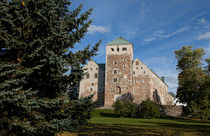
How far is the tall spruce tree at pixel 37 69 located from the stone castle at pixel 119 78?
3198cm

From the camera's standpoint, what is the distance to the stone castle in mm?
38125

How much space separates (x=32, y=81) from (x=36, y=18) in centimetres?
223

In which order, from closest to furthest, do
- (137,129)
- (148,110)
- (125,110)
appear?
(137,129), (148,110), (125,110)

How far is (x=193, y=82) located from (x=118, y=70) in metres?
15.8

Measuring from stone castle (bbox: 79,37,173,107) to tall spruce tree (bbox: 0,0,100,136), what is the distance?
3198cm

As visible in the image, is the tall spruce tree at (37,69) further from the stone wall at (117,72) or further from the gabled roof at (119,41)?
the gabled roof at (119,41)

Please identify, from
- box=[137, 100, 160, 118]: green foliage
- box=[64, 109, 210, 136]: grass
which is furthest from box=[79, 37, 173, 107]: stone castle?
box=[64, 109, 210, 136]: grass

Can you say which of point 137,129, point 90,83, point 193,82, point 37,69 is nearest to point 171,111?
point 193,82

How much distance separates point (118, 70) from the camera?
1537 inches

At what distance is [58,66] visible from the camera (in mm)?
5141

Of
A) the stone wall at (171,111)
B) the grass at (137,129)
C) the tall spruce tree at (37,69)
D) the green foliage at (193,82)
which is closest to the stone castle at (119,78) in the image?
the stone wall at (171,111)

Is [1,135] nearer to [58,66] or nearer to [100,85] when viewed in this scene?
[58,66]

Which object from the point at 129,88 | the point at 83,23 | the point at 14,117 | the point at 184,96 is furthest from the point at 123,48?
the point at 14,117

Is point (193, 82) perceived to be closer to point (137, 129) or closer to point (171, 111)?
point (171, 111)
